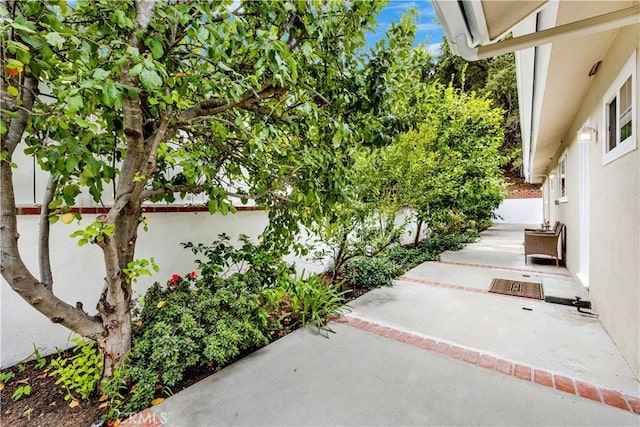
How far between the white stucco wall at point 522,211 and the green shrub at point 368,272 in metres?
20.0

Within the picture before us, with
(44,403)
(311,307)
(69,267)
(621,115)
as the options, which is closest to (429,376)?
(311,307)

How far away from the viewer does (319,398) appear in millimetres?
2633

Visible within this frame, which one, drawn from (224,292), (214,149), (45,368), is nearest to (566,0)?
(214,149)

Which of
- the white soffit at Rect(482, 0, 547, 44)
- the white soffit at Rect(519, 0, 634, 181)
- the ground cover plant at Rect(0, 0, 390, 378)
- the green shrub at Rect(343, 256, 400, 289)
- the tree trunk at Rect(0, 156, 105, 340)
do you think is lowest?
the green shrub at Rect(343, 256, 400, 289)

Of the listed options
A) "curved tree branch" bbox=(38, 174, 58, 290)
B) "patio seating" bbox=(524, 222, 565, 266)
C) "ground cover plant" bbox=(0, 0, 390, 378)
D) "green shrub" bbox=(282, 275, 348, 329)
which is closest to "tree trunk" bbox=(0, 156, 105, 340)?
"ground cover plant" bbox=(0, 0, 390, 378)

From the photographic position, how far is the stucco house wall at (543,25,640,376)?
9.46 feet

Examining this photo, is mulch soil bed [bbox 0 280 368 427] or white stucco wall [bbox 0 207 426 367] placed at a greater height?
white stucco wall [bbox 0 207 426 367]

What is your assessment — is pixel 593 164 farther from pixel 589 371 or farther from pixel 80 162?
pixel 80 162

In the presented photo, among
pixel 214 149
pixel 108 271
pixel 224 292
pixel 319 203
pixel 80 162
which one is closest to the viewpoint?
pixel 80 162

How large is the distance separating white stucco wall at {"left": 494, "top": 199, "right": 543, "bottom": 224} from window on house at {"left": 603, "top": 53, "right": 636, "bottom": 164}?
21.0 metres

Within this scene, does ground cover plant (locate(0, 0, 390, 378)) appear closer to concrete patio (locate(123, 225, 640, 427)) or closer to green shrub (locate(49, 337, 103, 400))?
green shrub (locate(49, 337, 103, 400))

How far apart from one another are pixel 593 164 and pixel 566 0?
118 inches

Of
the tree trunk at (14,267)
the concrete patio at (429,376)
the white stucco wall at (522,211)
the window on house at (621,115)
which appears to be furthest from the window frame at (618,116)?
the white stucco wall at (522,211)

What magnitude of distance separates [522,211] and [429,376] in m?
25.4
